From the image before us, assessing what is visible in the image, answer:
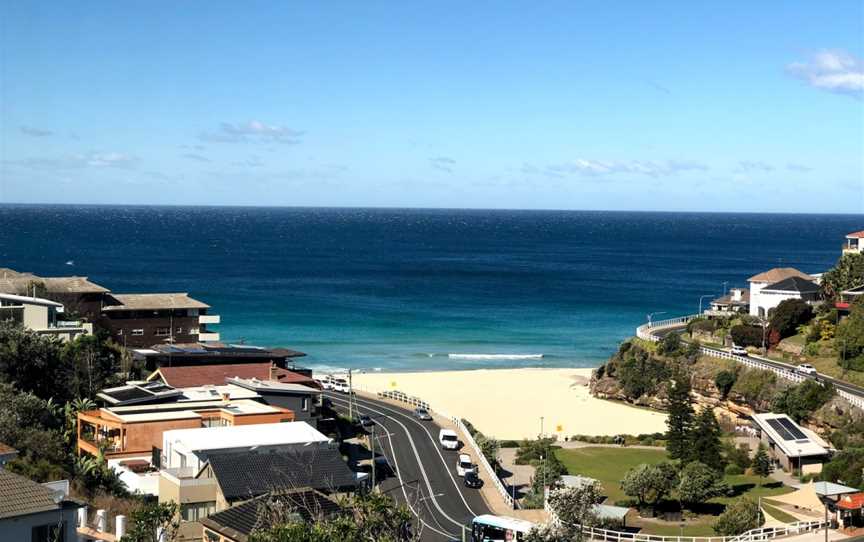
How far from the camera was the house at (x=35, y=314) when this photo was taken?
210 feet

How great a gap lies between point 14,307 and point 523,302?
Answer: 306 feet

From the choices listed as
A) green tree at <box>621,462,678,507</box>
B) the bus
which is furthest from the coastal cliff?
the bus

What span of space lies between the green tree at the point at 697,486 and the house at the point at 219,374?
23027mm

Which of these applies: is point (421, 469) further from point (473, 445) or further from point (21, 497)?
point (21, 497)

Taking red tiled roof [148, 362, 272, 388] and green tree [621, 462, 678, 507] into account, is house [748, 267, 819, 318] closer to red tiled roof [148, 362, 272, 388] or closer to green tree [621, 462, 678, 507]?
green tree [621, 462, 678, 507]

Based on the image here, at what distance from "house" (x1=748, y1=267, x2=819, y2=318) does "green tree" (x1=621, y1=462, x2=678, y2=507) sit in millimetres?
40884

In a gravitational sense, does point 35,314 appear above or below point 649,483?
above

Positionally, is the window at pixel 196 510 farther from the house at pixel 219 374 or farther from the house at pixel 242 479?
the house at pixel 219 374

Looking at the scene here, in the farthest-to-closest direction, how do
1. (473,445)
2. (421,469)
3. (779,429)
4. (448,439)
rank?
(779,429) → (448,439) → (473,445) → (421,469)

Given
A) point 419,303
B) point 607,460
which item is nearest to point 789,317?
point 607,460

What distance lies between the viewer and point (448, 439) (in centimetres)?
5941

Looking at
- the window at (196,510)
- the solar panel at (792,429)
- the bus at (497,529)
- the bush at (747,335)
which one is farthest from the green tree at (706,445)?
the window at (196,510)

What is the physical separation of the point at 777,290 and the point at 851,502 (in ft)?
157

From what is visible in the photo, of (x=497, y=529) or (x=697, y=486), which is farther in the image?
(x=697, y=486)
